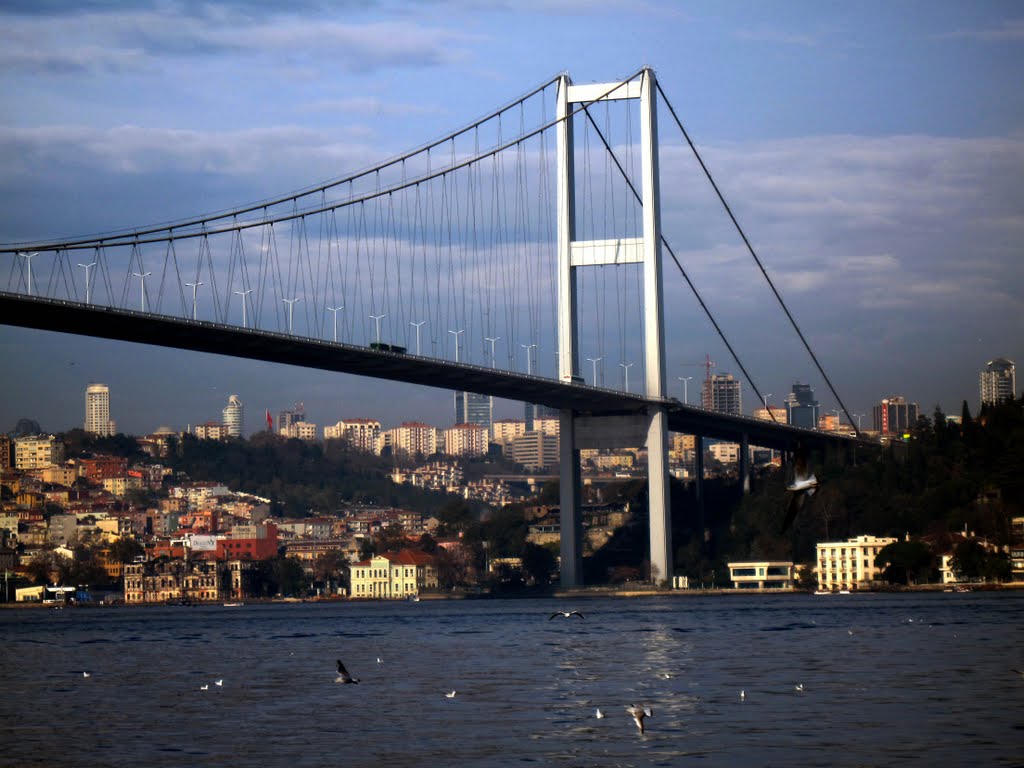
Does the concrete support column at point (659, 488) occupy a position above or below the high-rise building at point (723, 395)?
below

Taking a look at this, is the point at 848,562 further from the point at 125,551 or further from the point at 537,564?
the point at 125,551

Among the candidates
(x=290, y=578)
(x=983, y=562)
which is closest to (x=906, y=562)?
(x=983, y=562)

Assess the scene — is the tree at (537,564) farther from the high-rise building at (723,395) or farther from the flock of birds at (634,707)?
the high-rise building at (723,395)

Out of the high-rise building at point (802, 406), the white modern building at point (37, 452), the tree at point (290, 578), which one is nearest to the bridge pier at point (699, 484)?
the tree at point (290, 578)

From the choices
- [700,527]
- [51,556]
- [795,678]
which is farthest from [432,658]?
[51,556]

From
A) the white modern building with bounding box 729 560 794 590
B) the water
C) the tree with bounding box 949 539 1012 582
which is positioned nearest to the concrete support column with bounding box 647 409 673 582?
the white modern building with bounding box 729 560 794 590

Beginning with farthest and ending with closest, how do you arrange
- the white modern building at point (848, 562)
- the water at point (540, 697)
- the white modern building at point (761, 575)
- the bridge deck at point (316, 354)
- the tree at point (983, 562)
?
the white modern building at point (761, 575) → the white modern building at point (848, 562) → the tree at point (983, 562) → the bridge deck at point (316, 354) → the water at point (540, 697)

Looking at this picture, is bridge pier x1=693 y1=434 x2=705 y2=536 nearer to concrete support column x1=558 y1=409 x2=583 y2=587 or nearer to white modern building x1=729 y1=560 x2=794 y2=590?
white modern building x1=729 y1=560 x2=794 y2=590
